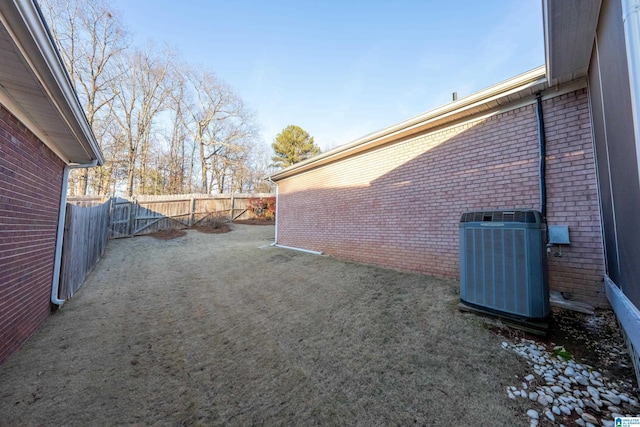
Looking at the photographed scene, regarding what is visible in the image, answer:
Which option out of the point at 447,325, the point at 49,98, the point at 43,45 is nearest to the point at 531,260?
the point at 447,325

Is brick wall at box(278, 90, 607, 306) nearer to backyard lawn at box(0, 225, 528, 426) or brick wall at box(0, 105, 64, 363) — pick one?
backyard lawn at box(0, 225, 528, 426)

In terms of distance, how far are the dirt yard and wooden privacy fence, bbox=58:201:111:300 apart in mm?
440

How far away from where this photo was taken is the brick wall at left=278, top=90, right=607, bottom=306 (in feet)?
10.2

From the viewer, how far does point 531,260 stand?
2.50 meters

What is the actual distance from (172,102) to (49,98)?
61.6 ft

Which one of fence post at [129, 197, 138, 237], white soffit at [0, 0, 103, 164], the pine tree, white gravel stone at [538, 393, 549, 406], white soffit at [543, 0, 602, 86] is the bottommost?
Result: white gravel stone at [538, 393, 549, 406]

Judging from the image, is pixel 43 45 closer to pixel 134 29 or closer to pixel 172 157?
pixel 134 29

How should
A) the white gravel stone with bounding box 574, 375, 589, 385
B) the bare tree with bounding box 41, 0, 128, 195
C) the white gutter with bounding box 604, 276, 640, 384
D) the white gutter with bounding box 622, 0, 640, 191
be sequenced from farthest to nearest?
the bare tree with bounding box 41, 0, 128, 195 < the white gravel stone with bounding box 574, 375, 589, 385 < the white gutter with bounding box 604, 276, 640, 384 < the white gutter with bounding box 622, 0, 640, 191

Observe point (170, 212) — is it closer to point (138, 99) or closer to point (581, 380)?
point (138, 99)

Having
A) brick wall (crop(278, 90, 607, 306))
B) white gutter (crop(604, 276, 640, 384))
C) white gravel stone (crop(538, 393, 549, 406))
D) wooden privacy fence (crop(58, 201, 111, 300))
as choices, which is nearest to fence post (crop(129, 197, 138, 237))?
wooden privacy fence (crop(58, 201, 111, 300))

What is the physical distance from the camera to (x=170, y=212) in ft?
43.3

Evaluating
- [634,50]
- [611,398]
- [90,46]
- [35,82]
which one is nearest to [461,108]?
[634,50]

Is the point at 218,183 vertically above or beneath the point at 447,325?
above

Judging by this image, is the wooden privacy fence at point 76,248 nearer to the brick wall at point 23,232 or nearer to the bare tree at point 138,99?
the brick wall at point 23,232
